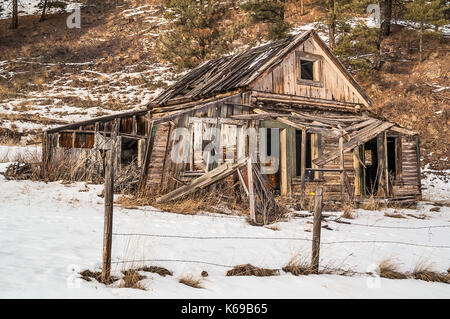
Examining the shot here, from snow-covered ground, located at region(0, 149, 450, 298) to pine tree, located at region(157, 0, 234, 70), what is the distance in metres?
15.9

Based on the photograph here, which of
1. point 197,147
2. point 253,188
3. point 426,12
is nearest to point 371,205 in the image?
point 253,188

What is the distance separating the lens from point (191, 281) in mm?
4551

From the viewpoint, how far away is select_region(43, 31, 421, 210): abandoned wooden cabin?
11773 millimetres

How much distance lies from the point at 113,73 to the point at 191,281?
3603 cm

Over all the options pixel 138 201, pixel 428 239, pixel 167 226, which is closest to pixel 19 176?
pixel 138 201

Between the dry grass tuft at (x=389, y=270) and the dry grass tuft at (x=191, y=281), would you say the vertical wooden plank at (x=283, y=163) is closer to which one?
the dry grass tuft at (x=389, y=270)

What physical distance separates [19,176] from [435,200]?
1494 cm

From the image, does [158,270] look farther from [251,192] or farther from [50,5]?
[50,5]

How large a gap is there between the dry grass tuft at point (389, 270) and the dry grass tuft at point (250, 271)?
154 cm

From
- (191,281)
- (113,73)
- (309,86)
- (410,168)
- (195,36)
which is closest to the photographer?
(191,281)

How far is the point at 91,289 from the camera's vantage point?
3951 mm

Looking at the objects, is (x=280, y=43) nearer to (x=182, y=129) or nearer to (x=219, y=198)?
(x=182, y=129)

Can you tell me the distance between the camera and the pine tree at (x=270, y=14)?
25672mm

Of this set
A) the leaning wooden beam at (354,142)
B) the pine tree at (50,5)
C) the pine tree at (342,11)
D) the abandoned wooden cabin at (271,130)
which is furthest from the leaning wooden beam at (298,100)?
the pine tree at (50,5)
